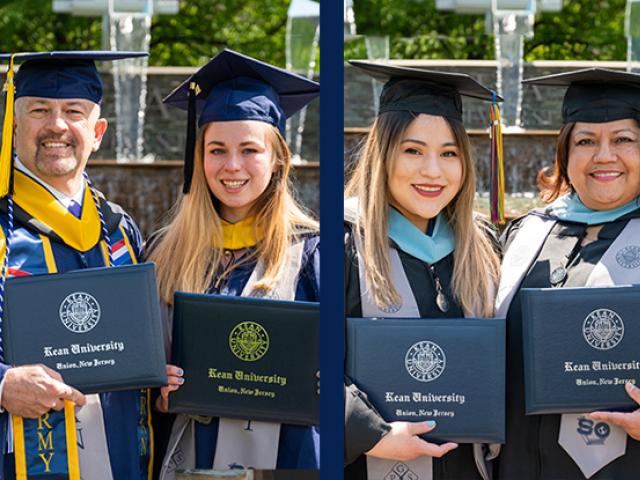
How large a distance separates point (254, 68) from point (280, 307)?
2.89ft

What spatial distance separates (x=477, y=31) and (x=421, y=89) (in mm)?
9889

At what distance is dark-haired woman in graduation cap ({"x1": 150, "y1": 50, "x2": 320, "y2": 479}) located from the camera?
380cm

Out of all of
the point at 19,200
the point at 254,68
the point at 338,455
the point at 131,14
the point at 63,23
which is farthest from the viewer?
the point at 63,23

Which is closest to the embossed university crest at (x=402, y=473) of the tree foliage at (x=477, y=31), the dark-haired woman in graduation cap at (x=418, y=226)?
the dark-haired woman in graduation cap at (x=418, y=226)

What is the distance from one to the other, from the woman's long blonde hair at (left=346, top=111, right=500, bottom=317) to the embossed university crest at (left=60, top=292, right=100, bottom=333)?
87cm

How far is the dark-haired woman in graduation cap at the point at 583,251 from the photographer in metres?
3.62

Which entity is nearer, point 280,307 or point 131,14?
point 280,307

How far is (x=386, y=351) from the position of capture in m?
3.54

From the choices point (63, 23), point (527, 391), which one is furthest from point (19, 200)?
point (63, 23)

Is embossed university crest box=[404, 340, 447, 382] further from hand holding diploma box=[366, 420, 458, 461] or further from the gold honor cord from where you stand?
the gold honor cord

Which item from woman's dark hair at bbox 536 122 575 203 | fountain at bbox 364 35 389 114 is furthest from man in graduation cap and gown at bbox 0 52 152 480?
fountain at bbox 364 35 389 114

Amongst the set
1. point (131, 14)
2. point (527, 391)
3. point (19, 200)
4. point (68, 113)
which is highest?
point (131, 14)

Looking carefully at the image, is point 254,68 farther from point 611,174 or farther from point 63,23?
point 63,23

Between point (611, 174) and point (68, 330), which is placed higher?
point (611, 174)
